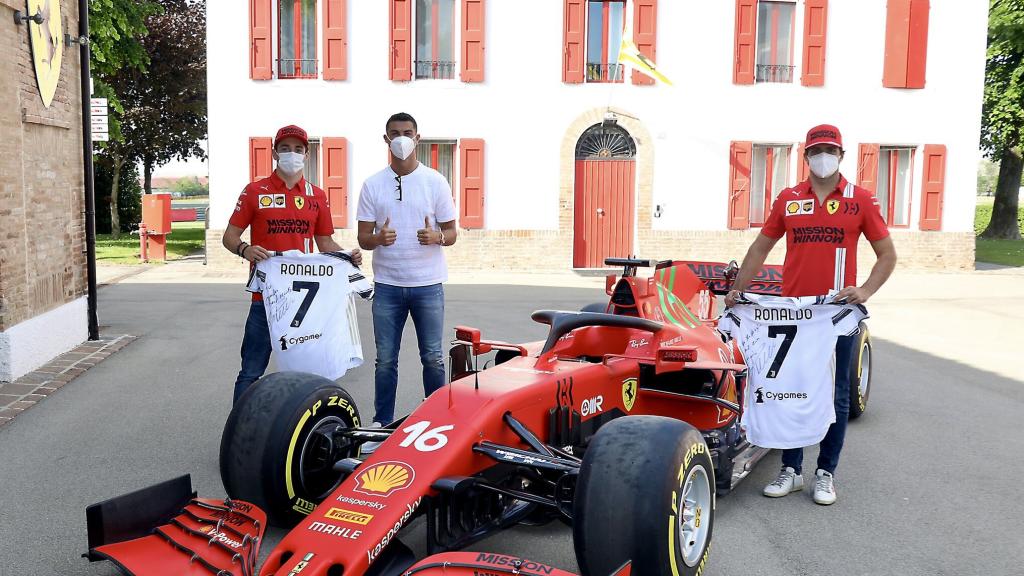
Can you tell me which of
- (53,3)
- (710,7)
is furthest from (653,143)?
(53,3)

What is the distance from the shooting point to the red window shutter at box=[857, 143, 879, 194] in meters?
18.8

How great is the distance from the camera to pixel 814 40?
60.5ft

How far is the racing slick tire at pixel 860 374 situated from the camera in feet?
20.8

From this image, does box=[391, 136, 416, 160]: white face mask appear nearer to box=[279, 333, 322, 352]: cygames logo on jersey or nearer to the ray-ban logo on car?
box=[279, 333, 322, 352]: cygames logo on jersey

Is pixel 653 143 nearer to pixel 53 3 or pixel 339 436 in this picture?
pixel 53 3

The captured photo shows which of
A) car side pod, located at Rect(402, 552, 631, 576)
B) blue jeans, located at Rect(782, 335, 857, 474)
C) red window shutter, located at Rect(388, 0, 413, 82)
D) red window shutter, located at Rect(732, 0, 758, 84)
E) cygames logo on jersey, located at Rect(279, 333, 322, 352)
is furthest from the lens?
red window shutter, located at Rect(732, 0, 758, 84)

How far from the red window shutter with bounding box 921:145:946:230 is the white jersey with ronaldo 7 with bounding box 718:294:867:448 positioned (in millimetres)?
15695

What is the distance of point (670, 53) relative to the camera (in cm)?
1834

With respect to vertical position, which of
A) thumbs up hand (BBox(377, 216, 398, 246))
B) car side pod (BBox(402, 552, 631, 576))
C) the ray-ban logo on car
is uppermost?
thumbs up hand (BBox(377, 216, 398, 246))

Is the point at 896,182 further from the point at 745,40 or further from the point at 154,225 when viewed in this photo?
the point at 154,225

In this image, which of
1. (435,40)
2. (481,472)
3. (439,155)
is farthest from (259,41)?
(481,472)

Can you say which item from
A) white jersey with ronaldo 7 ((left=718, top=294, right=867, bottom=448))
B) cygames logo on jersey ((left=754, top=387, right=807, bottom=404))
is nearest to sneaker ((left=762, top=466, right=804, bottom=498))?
white jersey with ronaldo 7 ((left=718, top=294, right=867, bottom=448))

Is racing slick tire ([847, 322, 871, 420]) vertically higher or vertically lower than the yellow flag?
lower

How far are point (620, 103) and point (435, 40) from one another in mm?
3852
